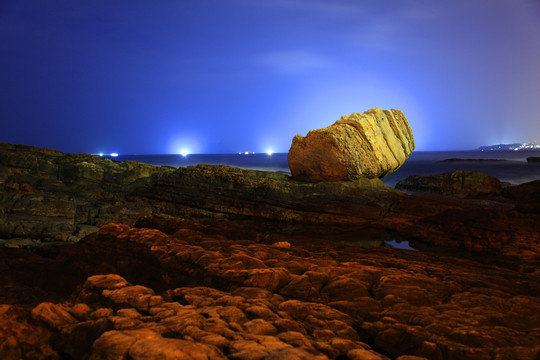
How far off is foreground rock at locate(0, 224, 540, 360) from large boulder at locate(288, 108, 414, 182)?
9.56 meters

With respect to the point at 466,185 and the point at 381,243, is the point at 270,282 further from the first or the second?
the point at 466,185

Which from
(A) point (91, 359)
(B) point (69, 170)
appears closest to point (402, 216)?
(A) point (91, 359)

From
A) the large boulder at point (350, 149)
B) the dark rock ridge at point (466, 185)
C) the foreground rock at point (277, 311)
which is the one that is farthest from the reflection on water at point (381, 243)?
the dark rock ridge at point (466, 185)

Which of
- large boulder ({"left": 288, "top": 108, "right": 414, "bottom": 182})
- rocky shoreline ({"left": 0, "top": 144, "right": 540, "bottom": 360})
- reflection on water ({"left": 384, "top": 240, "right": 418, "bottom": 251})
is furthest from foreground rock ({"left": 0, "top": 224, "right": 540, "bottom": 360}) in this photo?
large boulder ({"left": 288, "top": 108, "right": 414, "bottom": 182})

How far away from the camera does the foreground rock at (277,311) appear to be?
150 inches

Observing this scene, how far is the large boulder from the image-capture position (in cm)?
1703

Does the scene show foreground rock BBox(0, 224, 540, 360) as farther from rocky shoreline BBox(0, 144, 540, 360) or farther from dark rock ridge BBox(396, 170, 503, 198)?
dark rock ridge BBox(396, 170, 503, 198)

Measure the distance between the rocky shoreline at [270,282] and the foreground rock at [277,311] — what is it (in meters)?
0.02

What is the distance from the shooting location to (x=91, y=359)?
3.60 metres

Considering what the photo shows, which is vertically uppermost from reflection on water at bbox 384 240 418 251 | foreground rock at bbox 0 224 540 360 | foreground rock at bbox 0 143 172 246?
foreground rock at bbox 0 143 172 246

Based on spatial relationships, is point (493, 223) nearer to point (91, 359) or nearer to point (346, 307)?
point (346, 307)

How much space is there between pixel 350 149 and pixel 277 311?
44.0 feet

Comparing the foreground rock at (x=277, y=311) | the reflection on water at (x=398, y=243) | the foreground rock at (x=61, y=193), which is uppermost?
the foreground rock at (x=61, y=193)

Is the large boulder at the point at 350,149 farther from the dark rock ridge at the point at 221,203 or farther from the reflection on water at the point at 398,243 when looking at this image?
the reflection on water at the point at 398,243
